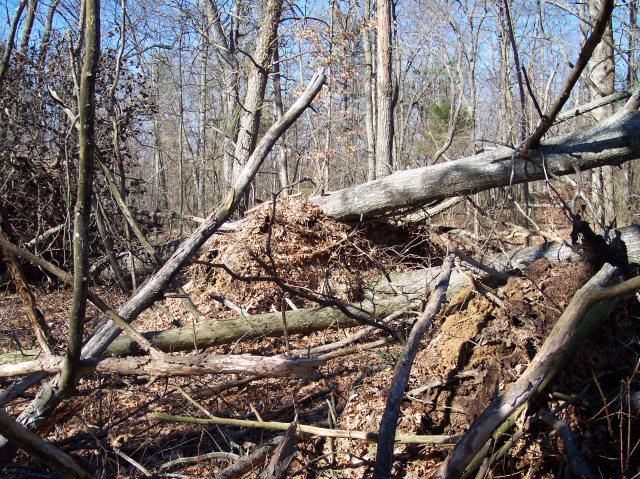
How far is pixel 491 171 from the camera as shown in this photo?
225 inches

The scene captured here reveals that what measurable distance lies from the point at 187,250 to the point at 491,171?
12.8 feet

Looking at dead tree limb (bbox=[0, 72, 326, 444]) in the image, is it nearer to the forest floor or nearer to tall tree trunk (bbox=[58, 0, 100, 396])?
the forest floor

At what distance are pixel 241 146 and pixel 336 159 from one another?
1071 cm

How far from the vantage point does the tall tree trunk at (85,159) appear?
6.40 feet

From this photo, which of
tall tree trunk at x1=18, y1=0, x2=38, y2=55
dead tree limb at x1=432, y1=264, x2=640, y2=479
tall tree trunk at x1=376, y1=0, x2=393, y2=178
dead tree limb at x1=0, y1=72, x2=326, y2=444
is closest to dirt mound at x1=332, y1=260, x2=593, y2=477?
dead tree limb at x1=432, y1=264, x2=640, y2=479

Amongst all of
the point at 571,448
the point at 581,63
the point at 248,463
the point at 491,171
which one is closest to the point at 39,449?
the point at 248,463

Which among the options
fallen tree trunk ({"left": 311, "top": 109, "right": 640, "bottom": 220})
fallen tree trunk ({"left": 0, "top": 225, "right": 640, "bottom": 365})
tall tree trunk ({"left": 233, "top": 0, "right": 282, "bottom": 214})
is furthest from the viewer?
tall tree trunk ({"left": 233, "top": 0, "right": 282, "bottom": 214})

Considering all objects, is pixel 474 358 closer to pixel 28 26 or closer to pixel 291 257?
pixel 291 257

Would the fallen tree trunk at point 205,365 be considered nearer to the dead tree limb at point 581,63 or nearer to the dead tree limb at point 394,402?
the dead tree limb at point 394,402

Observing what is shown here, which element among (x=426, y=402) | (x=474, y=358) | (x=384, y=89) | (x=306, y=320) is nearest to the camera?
(x=426, y=402)

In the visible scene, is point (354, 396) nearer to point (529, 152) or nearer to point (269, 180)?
point (529, 152)

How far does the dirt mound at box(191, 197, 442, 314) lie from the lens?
5.45 metres

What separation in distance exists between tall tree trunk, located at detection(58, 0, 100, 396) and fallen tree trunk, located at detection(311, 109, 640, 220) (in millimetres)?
4189

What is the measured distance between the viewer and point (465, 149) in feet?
59.1
